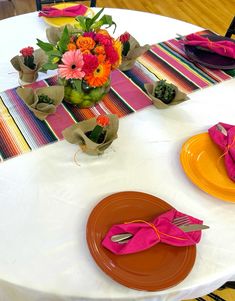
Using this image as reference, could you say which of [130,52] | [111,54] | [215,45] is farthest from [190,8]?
[111,54]

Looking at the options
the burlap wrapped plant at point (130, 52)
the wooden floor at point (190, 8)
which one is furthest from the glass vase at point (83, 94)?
the wooden floor at point (190, 8)

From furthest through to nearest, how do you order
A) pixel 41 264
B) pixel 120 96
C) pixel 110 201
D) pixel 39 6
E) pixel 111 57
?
pixel 39 6 < pixel 120 96 < pixel 111 57 < pixel 110 201 < pixel 41 264

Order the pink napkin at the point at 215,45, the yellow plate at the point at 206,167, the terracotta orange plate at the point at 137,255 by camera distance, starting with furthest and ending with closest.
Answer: the pink napkin at the point at 215,45 < the yellow plate at the point at 206,167 < the terracotta orange plate at the point at 137,255

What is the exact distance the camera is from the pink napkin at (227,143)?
3.14 feet

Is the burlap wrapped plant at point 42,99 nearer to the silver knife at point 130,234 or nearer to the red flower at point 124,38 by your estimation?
the red flower at point 124,38

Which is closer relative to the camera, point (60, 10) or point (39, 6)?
point (60, 10)

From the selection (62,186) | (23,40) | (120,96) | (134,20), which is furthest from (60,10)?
(62,186)

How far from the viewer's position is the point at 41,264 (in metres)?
0.74

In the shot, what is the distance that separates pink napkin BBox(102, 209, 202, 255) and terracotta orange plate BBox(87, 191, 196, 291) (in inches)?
0.6

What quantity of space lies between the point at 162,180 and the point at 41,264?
39 centimetres

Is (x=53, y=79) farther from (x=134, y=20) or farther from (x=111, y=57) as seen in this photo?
(x=134, y=20)

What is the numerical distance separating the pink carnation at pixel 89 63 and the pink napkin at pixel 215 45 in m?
0.58

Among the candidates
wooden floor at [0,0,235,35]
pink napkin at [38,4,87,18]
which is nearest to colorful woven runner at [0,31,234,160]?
pink napkin at [38,4,87,18]

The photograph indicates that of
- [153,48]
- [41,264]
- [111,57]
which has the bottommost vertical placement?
[41,264]
